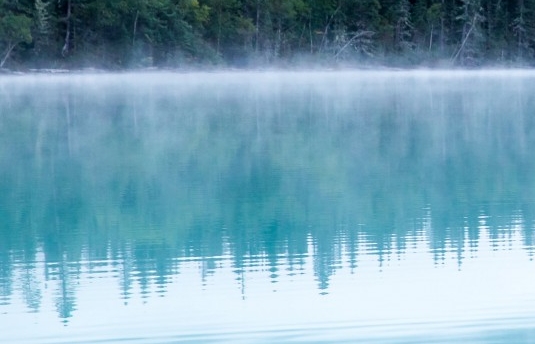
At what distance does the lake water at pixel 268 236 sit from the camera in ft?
19.3

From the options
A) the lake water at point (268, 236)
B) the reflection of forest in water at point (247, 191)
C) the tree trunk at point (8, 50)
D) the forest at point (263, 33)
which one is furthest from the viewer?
the forest at point (263, 33)

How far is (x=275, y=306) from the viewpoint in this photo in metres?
6.16

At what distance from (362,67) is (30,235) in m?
53.1

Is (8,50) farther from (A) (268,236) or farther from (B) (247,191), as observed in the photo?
(A) (268,236)

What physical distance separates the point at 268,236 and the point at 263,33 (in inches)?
2044

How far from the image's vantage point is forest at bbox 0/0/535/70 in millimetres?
50562

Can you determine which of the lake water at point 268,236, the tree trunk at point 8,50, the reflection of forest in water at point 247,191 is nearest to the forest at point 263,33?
the tree trunk at point 8,50

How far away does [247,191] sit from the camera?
10.6 m

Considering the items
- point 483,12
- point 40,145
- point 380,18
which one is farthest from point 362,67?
point 40,145

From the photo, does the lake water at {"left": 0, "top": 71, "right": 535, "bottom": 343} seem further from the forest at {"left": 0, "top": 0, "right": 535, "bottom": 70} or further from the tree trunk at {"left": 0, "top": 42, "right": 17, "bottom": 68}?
the forest at {"left": 0, "top": 0, "right": 535, "bottom": 70}

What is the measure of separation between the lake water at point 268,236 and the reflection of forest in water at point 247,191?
0.09 feet

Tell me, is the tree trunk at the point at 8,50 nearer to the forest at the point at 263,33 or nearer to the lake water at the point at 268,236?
the forest at the point at 263,33

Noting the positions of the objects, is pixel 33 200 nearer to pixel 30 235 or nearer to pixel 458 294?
pixel 30 235

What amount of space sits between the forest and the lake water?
110 feet
